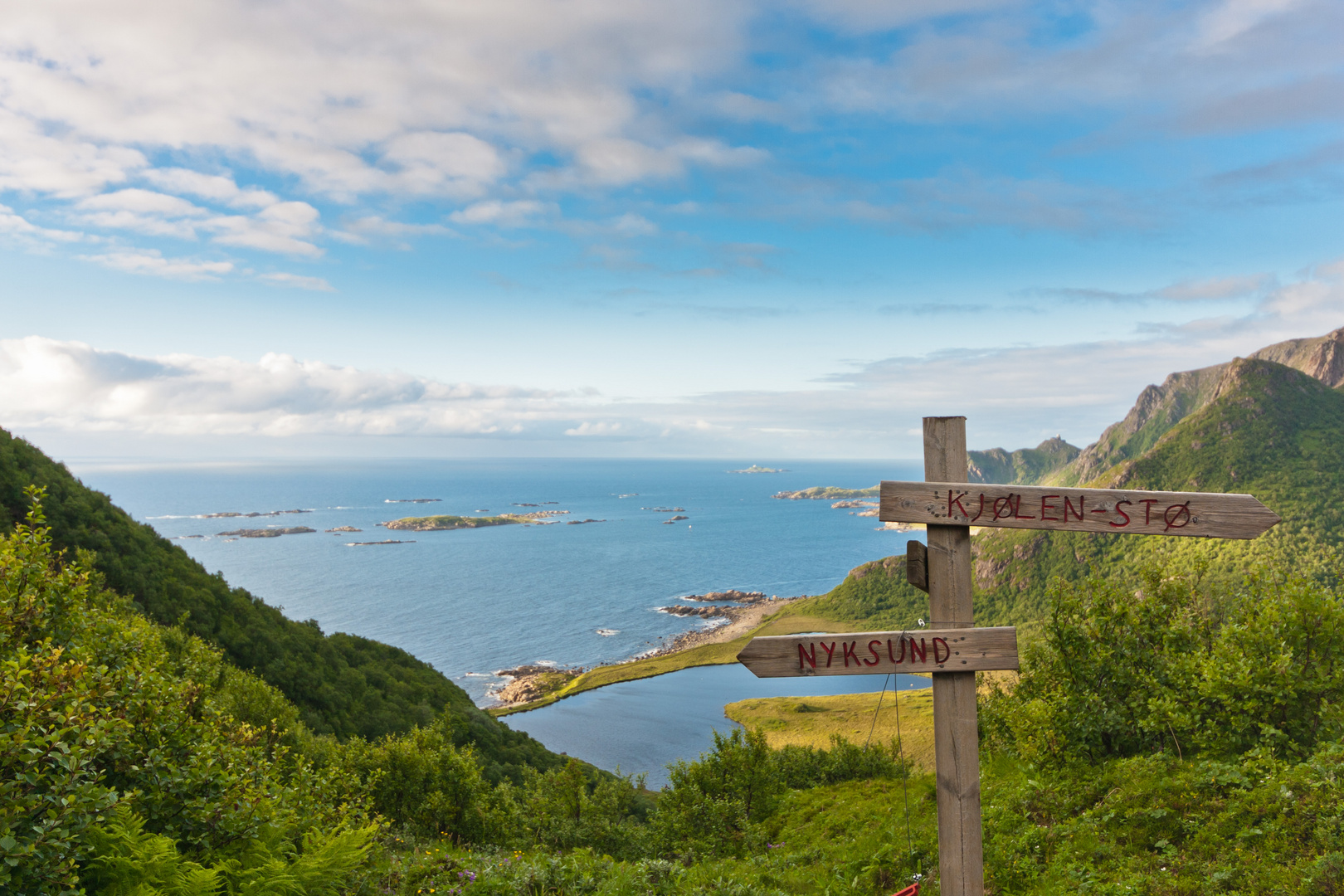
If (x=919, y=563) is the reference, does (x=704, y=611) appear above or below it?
below

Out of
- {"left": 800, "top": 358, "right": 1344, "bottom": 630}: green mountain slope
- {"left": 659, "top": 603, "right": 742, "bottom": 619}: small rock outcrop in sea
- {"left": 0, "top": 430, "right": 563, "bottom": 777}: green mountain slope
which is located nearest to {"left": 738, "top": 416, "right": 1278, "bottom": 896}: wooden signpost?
{"left": 0, "top": 430, "right": 563, "bottom": 777}: green mountain slope

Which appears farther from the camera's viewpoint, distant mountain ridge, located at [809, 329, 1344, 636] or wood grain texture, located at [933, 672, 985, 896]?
distant mountain ridge, located at [809, 329, 1344, 636]

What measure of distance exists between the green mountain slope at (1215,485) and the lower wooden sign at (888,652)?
409 feet

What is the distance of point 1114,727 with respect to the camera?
14.5 metres

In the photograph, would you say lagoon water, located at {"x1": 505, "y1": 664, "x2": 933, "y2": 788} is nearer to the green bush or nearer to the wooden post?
the green bush

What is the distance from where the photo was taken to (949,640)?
18.5 feet

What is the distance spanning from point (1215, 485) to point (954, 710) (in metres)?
165

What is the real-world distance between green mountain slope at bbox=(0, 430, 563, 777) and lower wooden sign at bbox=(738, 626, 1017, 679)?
4461 centimetres

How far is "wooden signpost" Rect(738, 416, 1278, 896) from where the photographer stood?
5535 mm

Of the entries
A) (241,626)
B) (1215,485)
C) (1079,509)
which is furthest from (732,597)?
(1079,509)

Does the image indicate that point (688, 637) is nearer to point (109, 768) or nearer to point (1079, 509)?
point (109, 768)

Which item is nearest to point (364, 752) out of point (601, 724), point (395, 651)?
point (395, 651)

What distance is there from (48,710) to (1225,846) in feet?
48.3

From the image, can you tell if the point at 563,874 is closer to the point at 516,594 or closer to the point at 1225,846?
the point at 1225,846
